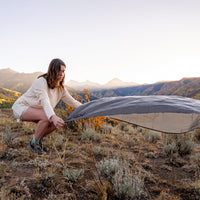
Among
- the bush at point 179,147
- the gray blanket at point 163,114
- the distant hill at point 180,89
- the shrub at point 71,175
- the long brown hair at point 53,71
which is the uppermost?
the distant hill at point 180,89

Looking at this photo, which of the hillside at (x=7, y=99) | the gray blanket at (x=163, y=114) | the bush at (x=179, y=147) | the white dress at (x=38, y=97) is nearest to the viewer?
the gray blanket at (x=163, y=114)

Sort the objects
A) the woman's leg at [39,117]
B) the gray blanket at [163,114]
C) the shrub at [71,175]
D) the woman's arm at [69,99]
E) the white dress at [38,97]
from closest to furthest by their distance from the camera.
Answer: the gray blanket at [163,114] < the shrub at [71,175] < the white dress at [38,97] < the woman's leg at [39,117] < the woman's arm at [69,99]

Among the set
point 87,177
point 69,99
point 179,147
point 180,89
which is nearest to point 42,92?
point 69,99

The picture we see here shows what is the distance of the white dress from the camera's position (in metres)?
2.45

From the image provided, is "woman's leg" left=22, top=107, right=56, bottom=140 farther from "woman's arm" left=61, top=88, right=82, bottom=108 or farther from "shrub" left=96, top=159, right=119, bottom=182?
"shrub" left=96, top=159, right=119, bottom=182

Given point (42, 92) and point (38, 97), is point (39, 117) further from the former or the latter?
point (42, 92)

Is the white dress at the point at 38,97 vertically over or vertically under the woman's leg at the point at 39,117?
over

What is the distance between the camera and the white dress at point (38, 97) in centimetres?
245

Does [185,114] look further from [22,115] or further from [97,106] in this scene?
[22,115]

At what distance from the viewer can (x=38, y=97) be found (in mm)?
2641

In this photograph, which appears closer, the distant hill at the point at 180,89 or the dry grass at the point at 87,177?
the dry grass at the point at 87,177

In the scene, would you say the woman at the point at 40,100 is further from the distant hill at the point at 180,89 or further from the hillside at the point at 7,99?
the hillside at the point at 7,99

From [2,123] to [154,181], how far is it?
5.47 meters

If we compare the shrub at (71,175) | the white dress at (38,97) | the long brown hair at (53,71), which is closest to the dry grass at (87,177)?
the shrub at (71,175)
